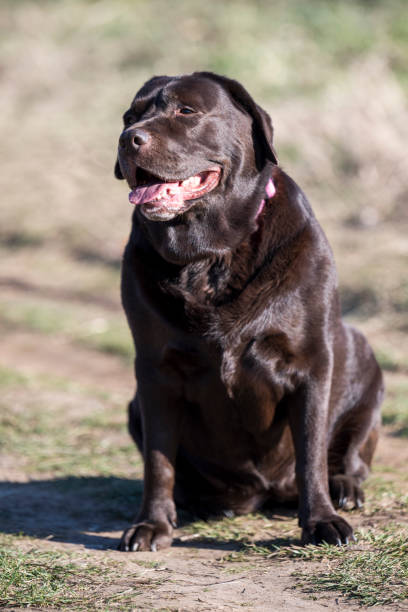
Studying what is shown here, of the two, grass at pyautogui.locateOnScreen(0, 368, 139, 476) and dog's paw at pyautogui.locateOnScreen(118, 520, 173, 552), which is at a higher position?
dog's paw at pyautogui.locateOnScreen(118, 520, 173, 552)

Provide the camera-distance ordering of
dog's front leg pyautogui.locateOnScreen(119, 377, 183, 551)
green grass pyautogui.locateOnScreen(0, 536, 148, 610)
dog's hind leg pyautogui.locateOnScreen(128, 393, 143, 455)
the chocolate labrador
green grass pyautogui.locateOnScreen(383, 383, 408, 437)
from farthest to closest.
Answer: green grass pyautogui.locateOnScreen(383, 383, 408, 437), dog's hind leg pyautogui.locateOnScreen(128, 393, 143, 455), dog's front leg pyautogui.locateOnScreen(119, 377, 183, 551), the chocolate labrador, green grass pyautogui.locateOnScreen(0, 536, 148, 610)

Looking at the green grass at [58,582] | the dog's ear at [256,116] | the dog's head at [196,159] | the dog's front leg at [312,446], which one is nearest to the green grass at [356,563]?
the dog's front leg at [312,446]

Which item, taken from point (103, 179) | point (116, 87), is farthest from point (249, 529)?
point (116, 87)

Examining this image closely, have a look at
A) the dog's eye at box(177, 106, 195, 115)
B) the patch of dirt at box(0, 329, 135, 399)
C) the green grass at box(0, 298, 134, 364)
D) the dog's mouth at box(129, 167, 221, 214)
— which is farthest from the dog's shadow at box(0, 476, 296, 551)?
the green grass at box(0, 298, 134, 364)

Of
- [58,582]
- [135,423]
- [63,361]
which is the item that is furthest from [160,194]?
[63,361]

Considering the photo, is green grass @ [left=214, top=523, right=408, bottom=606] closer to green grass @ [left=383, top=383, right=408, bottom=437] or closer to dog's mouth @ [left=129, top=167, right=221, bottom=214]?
dog's mouth @ [left=129, top=167, right=221, bottom=214]

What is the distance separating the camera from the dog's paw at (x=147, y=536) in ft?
10.0

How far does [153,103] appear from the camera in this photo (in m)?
3.13

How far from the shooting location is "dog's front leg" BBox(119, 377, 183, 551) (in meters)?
3.15

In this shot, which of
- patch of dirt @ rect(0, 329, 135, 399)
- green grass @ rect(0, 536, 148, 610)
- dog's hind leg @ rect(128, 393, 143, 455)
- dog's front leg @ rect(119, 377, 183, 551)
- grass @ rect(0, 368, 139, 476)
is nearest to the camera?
green grass @ rect(0, 536, 148, 610)

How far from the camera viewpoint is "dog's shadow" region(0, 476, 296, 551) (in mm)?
3248

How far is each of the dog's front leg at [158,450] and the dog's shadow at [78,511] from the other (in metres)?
0.13

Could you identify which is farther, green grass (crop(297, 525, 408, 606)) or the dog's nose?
the dog's nose

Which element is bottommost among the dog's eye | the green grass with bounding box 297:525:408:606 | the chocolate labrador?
the green grass with bounding box 297:525:408:606
